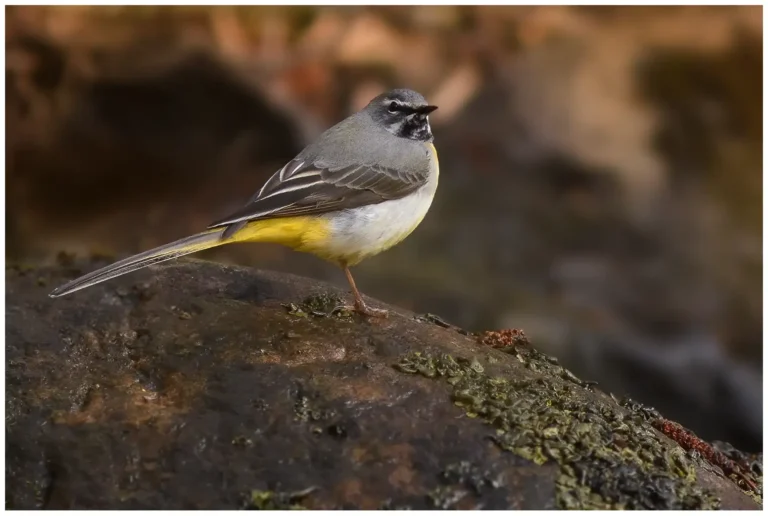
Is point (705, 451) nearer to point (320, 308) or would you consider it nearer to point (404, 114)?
point (320, 308)

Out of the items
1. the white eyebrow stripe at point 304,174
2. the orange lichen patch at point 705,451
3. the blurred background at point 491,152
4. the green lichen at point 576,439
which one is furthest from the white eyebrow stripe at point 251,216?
the blurred background at point 491,152

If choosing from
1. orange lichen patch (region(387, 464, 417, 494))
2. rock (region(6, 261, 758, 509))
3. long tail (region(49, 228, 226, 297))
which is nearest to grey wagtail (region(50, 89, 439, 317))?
long tail (region(49, 228, 226, 297))

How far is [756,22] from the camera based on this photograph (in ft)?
→ 32.0

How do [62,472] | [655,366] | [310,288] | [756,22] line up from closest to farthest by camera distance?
[62,472], [310,288], [655,366], [756,22]

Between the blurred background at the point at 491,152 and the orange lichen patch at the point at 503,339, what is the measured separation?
9.51 feet

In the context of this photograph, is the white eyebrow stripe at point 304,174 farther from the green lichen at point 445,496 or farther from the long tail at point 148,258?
the green lichen at point 445,496

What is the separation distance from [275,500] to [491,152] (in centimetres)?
787

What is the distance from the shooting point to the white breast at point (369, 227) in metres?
4.20

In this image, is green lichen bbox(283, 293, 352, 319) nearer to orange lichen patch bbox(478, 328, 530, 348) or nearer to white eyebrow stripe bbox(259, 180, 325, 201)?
white eyebrow stripe bbox(259, 180, 325, 201)

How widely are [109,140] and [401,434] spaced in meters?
6.74

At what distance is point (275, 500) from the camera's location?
9.16ft

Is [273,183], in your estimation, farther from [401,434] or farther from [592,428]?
[592,428]

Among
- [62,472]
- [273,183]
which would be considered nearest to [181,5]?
[273,183]

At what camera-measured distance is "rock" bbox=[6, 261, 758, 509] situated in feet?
9.32
